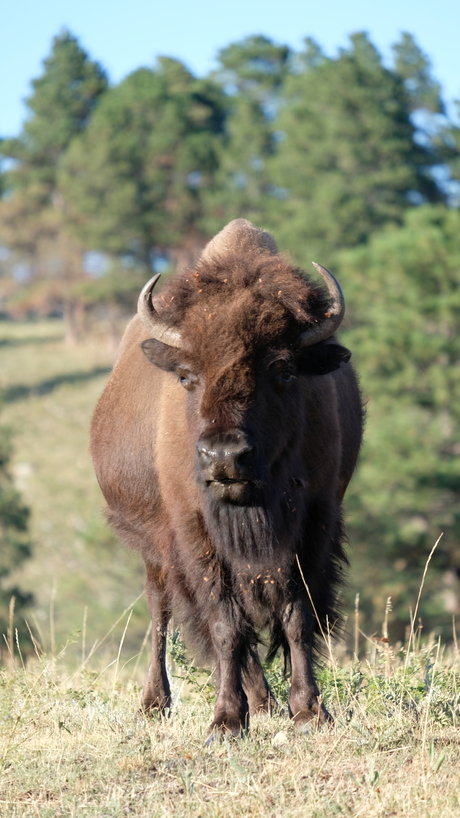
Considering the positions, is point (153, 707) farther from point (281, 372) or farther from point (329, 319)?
point (329, 319)

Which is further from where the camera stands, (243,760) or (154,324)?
(154,324)

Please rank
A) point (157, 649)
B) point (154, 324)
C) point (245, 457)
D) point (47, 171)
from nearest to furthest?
point (245, 457), point (154, 324), point (157, 649), point (47, 171)

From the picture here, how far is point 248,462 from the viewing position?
15.1 ft

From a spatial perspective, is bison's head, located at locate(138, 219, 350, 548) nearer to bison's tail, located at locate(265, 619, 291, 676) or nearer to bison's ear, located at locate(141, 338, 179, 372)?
bison's ear, located at locate(141, 338, 179, 372)

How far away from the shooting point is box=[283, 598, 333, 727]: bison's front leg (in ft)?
16.0

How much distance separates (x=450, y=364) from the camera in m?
27.1

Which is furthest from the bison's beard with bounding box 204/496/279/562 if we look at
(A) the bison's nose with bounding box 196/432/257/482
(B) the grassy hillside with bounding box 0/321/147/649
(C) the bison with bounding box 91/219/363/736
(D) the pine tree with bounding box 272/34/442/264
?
(D) the pine tree with bounding box 272/34/442/264

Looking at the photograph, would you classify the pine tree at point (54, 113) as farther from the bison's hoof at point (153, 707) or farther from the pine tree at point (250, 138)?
the bison's hoof at point (153, 707)

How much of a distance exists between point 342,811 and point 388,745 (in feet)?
2.62

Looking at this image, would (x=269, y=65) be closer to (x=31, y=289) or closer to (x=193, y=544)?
(x=31, y=289)

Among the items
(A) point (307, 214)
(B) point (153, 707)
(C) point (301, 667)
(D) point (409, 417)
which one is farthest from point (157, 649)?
(A) point (307, 214)

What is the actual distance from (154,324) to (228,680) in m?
1.99

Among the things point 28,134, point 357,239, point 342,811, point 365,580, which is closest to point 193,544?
point 342,811

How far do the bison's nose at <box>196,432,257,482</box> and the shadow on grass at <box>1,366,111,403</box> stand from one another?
4840 centimetres
